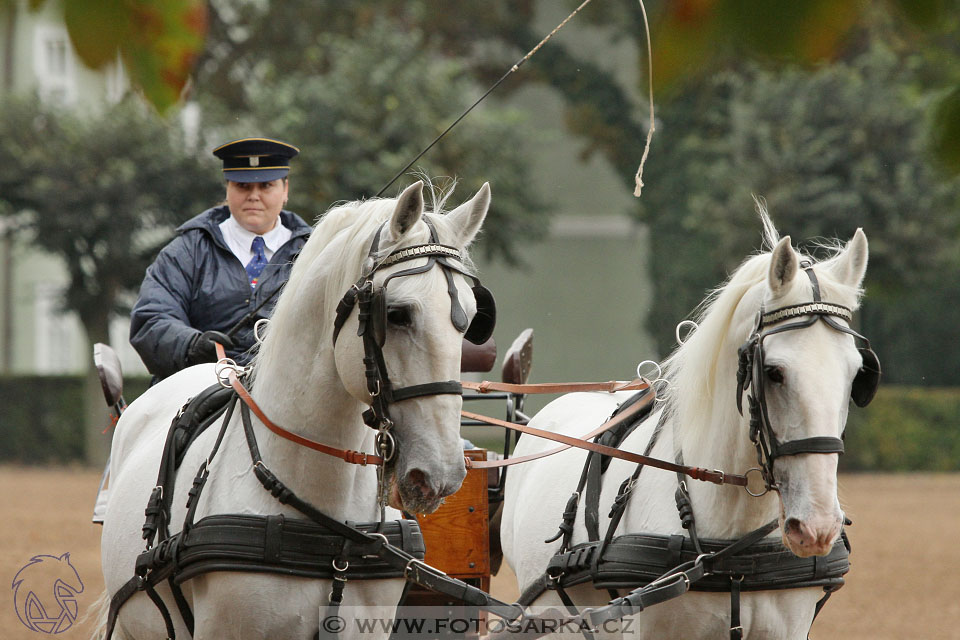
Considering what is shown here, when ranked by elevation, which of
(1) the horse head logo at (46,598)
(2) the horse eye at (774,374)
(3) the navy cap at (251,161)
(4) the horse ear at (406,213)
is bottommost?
(1) the horse head logo at (46,598)

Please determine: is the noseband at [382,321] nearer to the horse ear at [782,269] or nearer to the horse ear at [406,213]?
the horse ear at [406,213]

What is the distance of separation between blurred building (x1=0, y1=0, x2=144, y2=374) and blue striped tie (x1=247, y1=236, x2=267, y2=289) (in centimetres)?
83

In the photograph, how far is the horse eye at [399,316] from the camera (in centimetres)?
294

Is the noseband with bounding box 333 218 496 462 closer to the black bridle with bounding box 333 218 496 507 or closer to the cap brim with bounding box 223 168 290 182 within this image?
the black bridle with bounding box 333 218 496 507

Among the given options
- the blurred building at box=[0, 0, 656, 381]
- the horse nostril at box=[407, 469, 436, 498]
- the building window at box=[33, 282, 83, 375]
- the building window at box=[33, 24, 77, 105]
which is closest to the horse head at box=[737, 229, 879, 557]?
the horse nostril at box=[407, 469, 436, 498]

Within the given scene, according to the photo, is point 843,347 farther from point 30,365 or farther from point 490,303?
point 30,365

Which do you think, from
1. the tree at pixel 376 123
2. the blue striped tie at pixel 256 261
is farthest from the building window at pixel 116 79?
the tree at pixel 376 123

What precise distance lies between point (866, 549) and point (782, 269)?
29.8 ft

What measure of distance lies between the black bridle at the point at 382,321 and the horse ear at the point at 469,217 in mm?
143

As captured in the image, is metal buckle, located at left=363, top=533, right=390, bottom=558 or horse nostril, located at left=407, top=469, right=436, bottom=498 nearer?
horse nostril, located at left=407, top=469, right=436, bottom=498

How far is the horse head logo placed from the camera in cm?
708

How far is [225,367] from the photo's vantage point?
3.56 meters

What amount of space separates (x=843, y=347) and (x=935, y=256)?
45.9ft

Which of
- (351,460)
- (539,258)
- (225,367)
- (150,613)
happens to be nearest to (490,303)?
(351,460)
